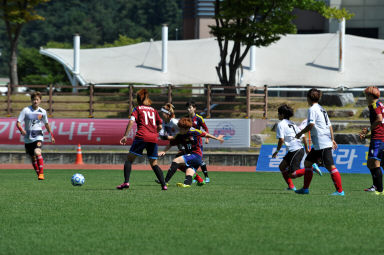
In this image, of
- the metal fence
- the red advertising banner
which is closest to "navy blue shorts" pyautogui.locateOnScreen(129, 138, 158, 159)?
the red advertising banner

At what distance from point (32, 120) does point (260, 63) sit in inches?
1309

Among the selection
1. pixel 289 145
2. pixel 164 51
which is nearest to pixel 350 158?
pixel 289 145

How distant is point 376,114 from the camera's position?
11922 millimetres

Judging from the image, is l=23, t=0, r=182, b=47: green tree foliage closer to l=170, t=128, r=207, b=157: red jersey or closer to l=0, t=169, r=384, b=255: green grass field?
l=170, t=128, r=207, b=157: red jersey

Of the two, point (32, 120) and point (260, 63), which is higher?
point (260, 63)

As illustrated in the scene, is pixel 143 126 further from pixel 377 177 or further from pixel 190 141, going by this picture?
pixel 377 177

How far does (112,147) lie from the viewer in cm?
2842

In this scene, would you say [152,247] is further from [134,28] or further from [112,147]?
[134,28]

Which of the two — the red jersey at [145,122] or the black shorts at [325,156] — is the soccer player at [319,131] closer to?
the black shorts at [325,156]

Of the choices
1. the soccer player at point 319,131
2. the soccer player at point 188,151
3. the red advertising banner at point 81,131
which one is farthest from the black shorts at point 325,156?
the red advertising banner at point 81,131

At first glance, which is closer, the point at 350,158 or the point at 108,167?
the point at 350,158

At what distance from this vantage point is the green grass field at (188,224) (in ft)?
22.2

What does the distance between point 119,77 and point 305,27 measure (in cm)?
2196

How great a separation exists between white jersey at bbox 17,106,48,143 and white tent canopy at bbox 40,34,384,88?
2886cm
